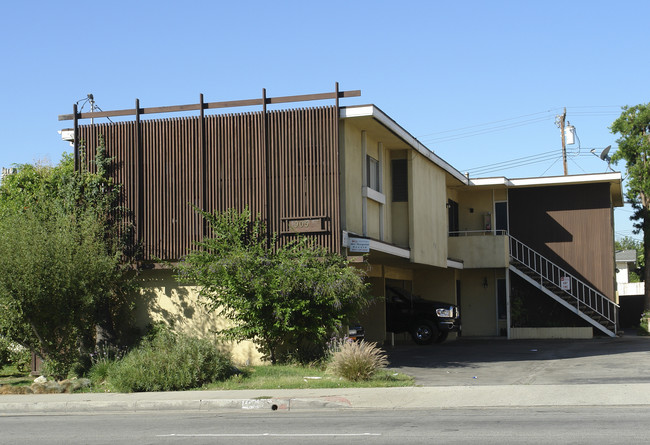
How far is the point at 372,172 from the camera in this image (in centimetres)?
2303

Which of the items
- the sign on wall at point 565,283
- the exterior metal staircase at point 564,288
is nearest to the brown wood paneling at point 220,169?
the exterior metal staircase at point 564,288

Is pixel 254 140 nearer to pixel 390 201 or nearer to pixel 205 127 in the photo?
pixel 205 127

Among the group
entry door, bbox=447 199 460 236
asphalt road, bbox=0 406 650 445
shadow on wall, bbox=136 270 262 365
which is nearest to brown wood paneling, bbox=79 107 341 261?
shadow on wall, bbox=136 270 262 365

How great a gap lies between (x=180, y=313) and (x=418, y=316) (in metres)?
9.75

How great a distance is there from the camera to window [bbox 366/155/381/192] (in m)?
22.7

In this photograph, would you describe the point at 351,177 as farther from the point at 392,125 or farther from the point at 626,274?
the point at 626,274

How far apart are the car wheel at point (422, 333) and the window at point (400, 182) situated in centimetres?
527

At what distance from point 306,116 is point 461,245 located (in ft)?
42.8

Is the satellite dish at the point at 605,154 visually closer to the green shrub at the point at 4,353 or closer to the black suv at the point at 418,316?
the black suv at the point at 418,316

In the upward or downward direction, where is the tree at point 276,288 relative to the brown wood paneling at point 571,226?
downward

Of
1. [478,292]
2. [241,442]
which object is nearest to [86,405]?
[241,442]

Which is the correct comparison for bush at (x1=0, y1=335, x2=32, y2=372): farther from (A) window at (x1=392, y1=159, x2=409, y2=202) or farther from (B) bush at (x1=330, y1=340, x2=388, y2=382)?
(A) window at (x1=392, y1=159, x2=409, y2=202)

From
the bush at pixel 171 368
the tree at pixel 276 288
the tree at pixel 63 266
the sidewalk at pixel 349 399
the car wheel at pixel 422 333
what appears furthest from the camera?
the car wheel at pixel 422 333

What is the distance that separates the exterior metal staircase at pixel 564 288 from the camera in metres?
30.4
